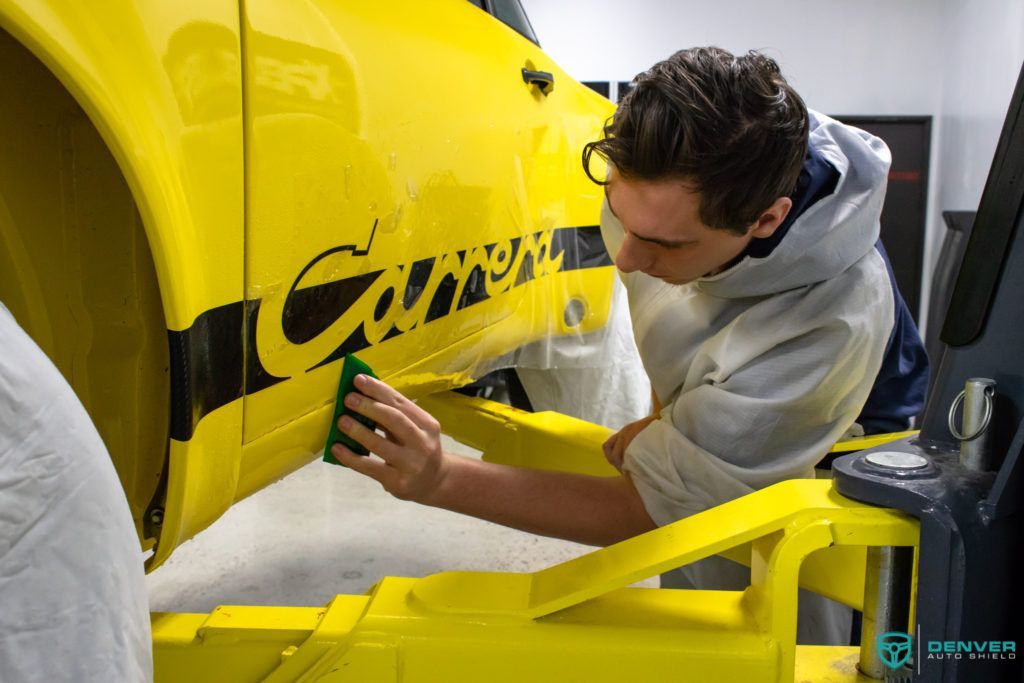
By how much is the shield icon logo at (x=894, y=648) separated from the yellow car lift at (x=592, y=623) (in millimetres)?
18

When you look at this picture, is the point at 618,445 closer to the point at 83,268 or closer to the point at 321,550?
the point at 83,268

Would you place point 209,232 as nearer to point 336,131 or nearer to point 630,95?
point 336,131

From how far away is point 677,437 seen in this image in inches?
45.8

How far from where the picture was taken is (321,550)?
2.34m

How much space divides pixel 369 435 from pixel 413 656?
0.90ft

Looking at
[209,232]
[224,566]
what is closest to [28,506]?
[209,232]

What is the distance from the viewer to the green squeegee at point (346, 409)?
0.98 meters

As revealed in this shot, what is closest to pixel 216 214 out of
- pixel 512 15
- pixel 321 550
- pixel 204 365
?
pixel 204 365

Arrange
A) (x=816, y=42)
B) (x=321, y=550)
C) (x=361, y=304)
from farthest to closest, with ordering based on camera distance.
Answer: (x=816, y=42) < (x=321, y=550) < (x=361, y=304)

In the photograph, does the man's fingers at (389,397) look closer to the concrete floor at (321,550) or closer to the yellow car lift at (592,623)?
the yellow car lift at (592,623)

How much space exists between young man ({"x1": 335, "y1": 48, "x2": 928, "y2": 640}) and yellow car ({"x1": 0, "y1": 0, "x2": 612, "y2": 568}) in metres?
0.21

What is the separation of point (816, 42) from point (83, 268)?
499cm

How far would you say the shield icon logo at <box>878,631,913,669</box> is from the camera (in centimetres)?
85

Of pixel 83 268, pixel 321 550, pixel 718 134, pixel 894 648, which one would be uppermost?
pixel 718 134
